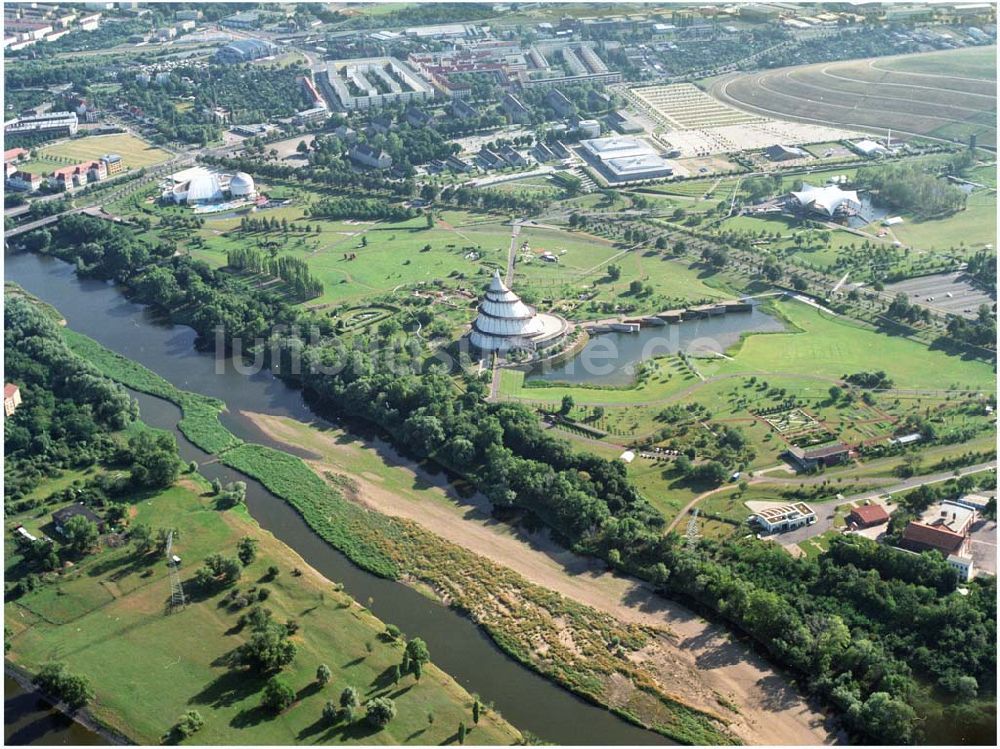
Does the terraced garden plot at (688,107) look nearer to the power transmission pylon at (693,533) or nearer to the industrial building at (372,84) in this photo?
the industrial building at (372,84)

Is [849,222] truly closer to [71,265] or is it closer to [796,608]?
[796,608]

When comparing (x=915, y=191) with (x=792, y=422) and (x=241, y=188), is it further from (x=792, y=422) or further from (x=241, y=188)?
(x=241, y=188)

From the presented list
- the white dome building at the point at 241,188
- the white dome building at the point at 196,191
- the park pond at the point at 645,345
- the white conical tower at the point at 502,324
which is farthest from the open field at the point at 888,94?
the white conical tower at the point at 502,324

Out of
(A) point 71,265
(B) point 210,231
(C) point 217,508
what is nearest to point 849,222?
(B) point 210,231

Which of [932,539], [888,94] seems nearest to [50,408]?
[932,539]

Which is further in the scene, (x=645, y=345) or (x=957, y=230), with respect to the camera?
(x=957, y=230)

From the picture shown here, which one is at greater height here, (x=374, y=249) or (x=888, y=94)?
(x=888, y=94)

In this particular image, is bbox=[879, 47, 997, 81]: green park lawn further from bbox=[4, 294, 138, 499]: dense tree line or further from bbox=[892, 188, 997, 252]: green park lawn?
bbox=[4, 294, 138, 499]: dense tree line
